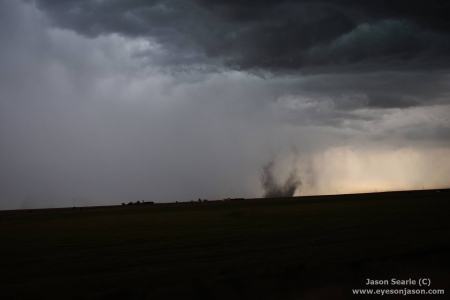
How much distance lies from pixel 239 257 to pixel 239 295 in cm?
669

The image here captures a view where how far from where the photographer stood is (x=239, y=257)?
22109mm

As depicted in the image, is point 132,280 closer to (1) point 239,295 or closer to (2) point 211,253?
(1) point 239,295

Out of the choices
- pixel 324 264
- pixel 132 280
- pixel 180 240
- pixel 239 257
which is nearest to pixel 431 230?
pixel 324 264

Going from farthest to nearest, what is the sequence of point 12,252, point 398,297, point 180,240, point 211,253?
point 180,240
point 12,252
point 211,253
point 398,297

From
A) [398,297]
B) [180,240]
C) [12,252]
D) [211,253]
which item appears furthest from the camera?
[180,240]

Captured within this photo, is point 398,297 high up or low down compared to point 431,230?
down

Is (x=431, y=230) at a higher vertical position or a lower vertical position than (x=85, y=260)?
higher

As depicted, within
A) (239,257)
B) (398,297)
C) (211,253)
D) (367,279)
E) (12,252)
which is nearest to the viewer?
(398,297)

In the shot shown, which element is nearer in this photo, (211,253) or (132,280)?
(132,280)

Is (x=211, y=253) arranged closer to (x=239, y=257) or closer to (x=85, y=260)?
(x=239, y=257)

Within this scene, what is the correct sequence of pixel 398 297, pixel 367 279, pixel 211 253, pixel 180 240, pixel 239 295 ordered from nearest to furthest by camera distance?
pixel 398 297, pixel 239 295, pixel 367 279, pixel 211 253, pixel 180 240

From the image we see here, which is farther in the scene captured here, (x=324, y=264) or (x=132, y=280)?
(x=324, y=264)

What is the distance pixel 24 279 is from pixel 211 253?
10454 mm

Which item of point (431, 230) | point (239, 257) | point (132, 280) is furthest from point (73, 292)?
point (431, 230)
